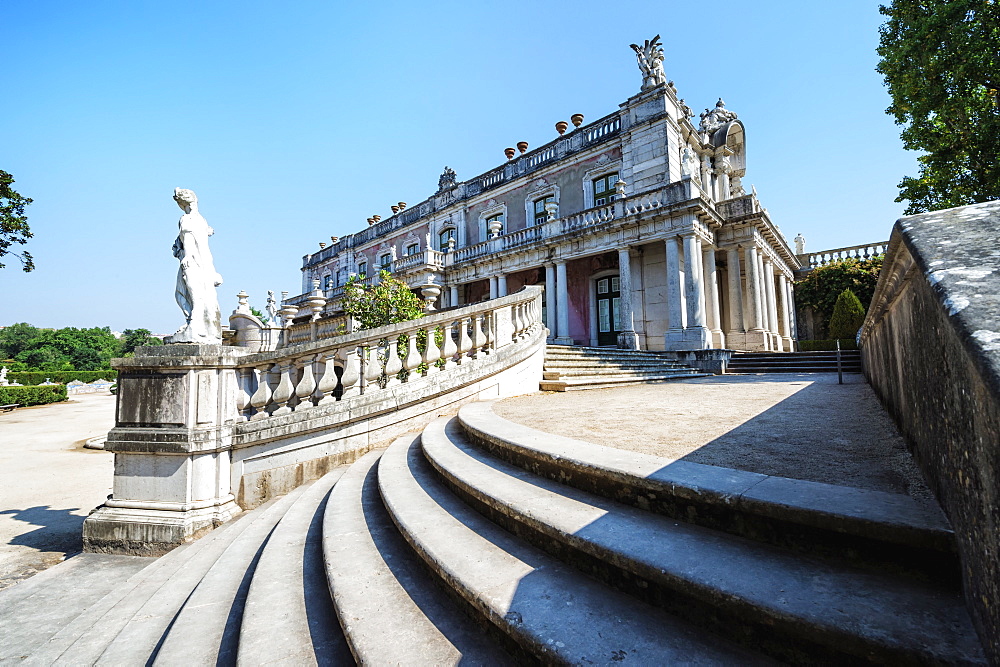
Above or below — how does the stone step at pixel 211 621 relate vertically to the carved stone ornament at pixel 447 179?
below

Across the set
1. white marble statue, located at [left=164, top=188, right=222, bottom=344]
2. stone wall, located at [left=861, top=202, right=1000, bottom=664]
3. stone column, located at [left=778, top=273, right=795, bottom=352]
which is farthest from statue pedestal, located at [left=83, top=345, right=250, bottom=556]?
stone column, located at [left=778, top=273, right=795, bottom=352]

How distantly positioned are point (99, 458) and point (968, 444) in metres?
12.4

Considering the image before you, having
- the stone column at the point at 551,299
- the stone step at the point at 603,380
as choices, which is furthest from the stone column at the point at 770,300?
the stone column at the point at 551,299

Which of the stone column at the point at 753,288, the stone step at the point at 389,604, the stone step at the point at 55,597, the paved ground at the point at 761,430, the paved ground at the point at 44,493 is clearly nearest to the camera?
the stone step at the point at 389,604

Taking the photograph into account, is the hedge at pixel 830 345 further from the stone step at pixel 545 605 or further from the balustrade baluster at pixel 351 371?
the stone step at pixel 545 605

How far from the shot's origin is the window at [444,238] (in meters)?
22.5

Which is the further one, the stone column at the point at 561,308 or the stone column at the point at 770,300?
the stone column at the point at 770,300

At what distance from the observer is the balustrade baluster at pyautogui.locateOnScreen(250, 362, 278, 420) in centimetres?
477

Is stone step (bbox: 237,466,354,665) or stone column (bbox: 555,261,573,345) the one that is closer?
stone step (bbox: 237,466,354,665)

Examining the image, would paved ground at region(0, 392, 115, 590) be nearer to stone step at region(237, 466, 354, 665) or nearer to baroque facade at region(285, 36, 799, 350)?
stone step at region(237, 466, 354, 665)

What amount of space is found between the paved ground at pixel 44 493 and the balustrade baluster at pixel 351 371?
3.07m

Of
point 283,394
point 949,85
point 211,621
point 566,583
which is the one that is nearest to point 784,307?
point 949,85

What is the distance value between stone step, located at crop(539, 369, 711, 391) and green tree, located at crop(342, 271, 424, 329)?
3.00 meters

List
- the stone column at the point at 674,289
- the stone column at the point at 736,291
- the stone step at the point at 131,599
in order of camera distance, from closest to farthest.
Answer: the stone step at the point at 131,599
the stone column at the point at 674,289
the stone column at the point at 736,291
